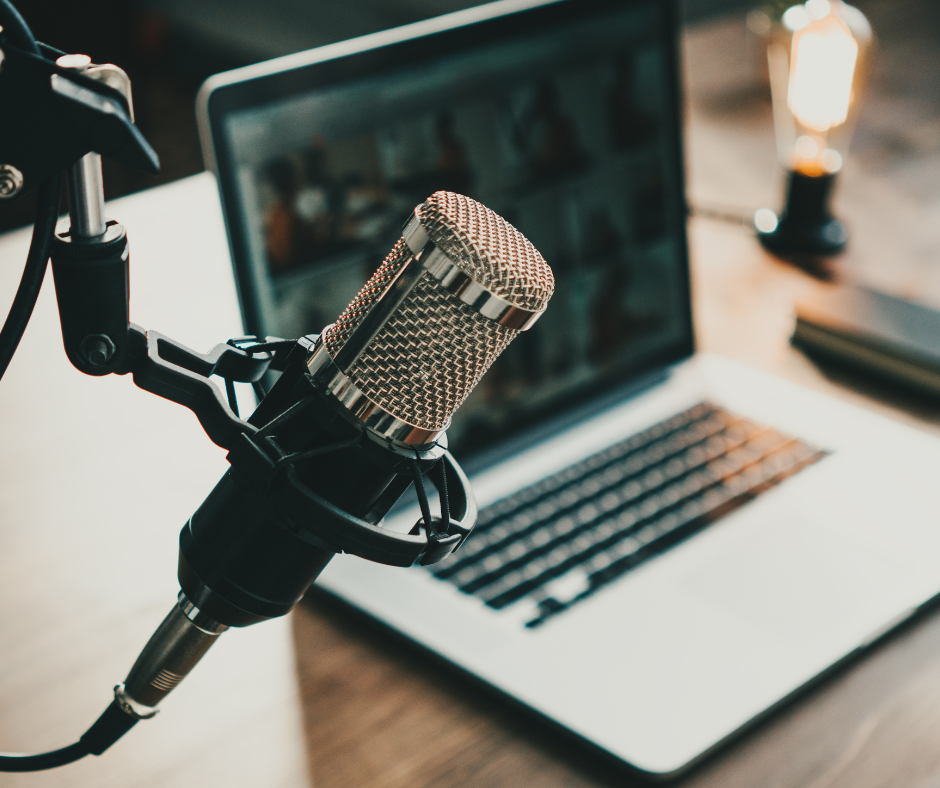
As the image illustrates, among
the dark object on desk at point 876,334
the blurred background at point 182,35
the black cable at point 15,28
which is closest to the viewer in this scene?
the black cable at point 15,28

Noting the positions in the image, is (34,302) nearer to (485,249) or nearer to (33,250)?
(33,250)

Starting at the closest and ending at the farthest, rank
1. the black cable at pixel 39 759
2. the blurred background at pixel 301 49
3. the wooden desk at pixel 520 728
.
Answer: the black cable at pixel 39 759 → the wooden desk at pixel 520 728 → the blurred background at pixel 301 49

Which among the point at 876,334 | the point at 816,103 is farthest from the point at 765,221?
the point at 876,334

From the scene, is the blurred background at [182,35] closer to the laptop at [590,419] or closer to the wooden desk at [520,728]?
the laptop at [590,419]

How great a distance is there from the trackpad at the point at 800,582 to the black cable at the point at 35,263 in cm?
A: 48

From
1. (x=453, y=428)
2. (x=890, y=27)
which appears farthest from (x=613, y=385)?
(x=890, y=27)

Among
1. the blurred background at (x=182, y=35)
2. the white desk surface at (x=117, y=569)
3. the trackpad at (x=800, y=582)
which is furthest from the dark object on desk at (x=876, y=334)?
the blurred background at (x=182, y=35)

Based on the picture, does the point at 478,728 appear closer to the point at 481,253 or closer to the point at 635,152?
the point at 481,253

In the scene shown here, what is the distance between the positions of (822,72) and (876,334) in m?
0.46

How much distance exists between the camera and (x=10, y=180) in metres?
0.28

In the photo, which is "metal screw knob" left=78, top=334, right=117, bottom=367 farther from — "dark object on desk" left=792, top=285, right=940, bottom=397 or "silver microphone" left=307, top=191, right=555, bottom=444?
"dark object on desk" left=792, top=285, right=940, bottom=397

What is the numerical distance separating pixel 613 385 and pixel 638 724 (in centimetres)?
40

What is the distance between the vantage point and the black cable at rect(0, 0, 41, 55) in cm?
27

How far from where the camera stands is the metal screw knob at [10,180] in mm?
280
